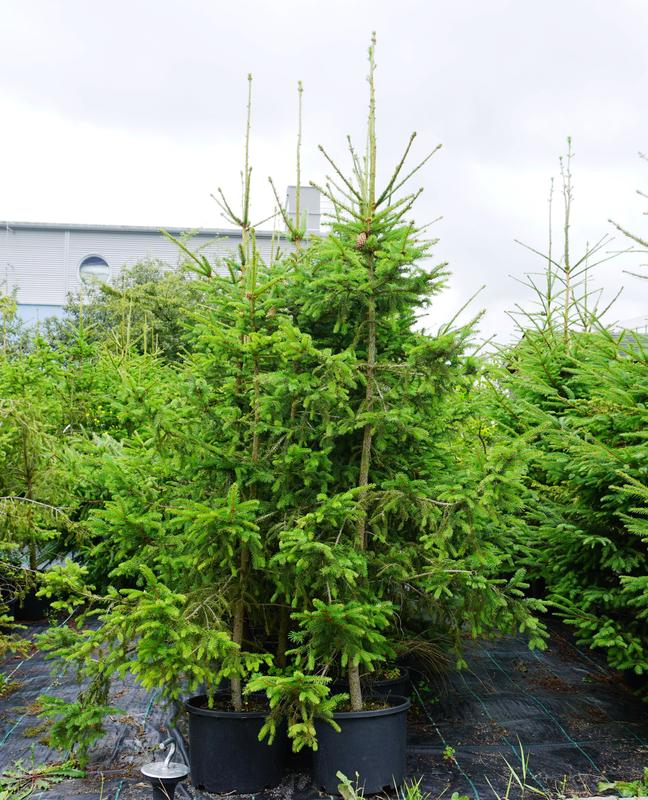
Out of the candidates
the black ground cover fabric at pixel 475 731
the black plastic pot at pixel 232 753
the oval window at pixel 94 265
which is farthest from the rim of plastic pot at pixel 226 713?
the oval window at pixel 94 265

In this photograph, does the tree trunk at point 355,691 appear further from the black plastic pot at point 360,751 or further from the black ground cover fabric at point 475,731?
the black ground cover fabric at point 475,731

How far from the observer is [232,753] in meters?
4.05

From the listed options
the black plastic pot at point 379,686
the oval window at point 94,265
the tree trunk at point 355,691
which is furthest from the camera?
the oval window at point 94,265

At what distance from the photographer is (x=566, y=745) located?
15.6ft

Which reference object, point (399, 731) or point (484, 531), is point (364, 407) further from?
point (399, 731)

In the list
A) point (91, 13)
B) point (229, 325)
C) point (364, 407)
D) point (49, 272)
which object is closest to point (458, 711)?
point (364, 407)

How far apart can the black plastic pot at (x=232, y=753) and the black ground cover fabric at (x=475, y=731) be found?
10 centimetres

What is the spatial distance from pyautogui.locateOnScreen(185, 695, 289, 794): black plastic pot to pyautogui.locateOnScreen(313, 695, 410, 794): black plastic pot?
0.99ft

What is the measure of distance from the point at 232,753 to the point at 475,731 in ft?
5.87

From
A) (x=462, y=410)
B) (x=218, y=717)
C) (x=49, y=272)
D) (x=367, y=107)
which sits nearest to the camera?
(x=218, y=717)

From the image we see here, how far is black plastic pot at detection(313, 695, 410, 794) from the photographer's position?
3959 mm

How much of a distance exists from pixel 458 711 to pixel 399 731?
139 cm

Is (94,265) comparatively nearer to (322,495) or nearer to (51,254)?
(51,254)

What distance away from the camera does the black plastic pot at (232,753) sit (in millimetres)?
4047
